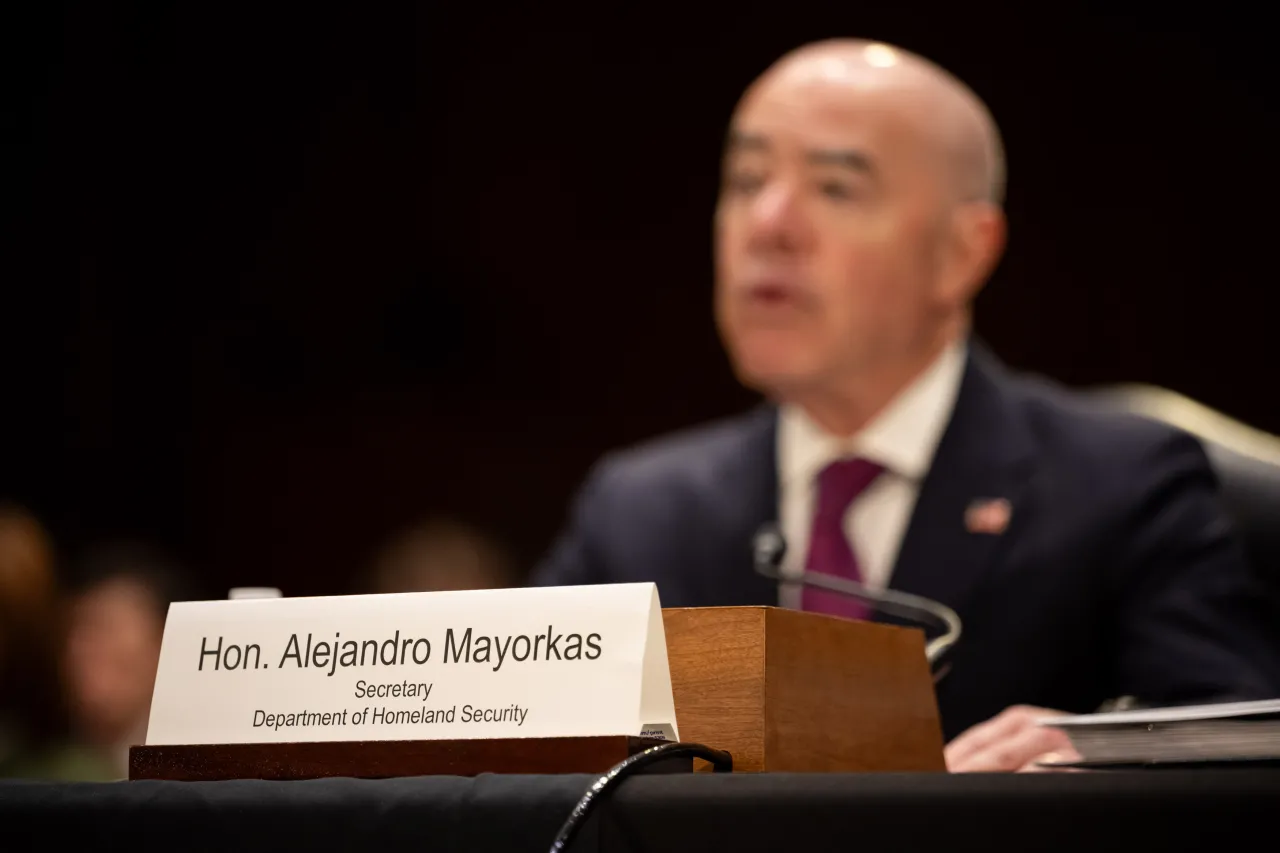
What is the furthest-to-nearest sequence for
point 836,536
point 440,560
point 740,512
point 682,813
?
point 440,560
point 740,512
point 836,536
point 682,813

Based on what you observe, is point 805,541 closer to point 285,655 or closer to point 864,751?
point 864,751

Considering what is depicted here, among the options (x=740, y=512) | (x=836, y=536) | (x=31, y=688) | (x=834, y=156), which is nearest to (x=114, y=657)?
(x=31, y=688)

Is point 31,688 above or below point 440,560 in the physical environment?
below

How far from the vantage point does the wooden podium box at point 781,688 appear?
92 cm

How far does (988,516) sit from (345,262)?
3.32 meters

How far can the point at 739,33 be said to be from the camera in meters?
4.36

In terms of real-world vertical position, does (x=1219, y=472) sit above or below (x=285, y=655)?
above

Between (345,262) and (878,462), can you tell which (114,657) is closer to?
(345,262)

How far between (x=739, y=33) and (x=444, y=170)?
1059 mm

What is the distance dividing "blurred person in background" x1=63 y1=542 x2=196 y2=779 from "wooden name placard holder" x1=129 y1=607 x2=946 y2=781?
2352mm

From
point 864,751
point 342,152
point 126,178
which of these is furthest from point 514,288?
point 864,751

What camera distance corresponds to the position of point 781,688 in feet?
3.05

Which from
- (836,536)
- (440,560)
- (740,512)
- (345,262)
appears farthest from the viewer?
(345,262)

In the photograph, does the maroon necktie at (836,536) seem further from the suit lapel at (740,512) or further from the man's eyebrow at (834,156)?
the man's eyebrow at (834,156)
